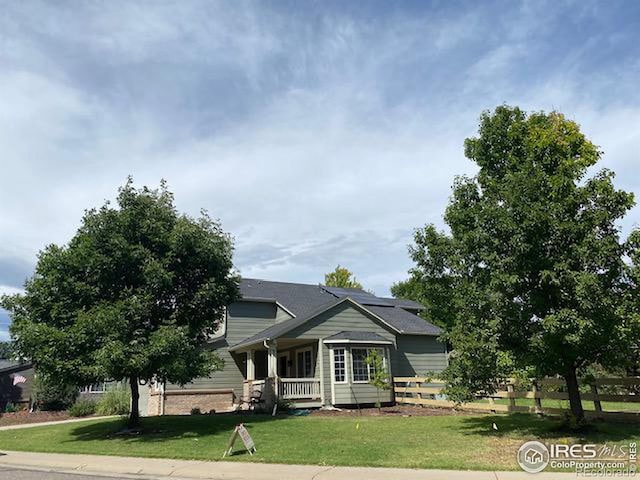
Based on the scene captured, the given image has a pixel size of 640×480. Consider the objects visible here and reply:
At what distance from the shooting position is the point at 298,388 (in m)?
21.7

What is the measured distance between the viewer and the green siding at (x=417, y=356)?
25.1 metres

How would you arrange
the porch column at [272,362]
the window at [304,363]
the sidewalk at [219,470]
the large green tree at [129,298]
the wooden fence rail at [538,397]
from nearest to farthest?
the sidewalk at [219,470] → the wooden fence rail at [538,397] → the large green tree at [129,298] → the porch column at [272,362] → the window at [304,363]

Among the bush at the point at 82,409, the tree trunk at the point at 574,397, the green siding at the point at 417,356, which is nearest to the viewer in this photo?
the tree trunk at the point at 574,397

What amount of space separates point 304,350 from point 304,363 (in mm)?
621

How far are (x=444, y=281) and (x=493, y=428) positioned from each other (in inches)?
161

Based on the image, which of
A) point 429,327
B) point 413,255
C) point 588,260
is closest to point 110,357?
point 413,255

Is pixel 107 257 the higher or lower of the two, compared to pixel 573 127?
lower

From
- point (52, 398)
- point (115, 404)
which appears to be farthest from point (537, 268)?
point (52, 398)

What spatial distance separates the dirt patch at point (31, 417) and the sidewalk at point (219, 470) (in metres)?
11.1

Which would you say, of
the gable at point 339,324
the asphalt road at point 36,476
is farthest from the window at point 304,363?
the asphalt road at point 36,476

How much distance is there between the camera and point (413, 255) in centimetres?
1409

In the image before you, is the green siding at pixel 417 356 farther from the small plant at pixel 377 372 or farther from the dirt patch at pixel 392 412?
the dirt patch at pixel 392 412

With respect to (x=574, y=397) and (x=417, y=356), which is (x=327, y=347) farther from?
(x=574, y=397)

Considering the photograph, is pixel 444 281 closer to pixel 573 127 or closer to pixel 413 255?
pixel 413 255
